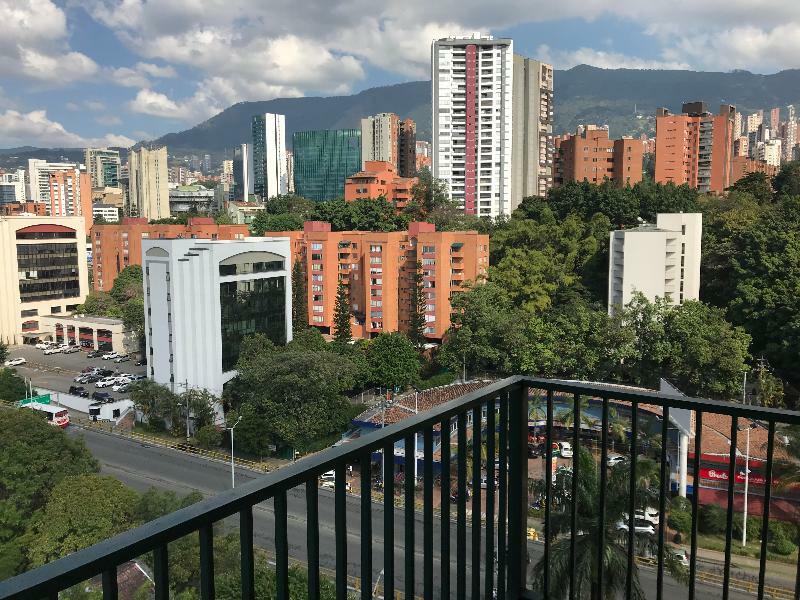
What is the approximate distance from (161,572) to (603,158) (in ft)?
111

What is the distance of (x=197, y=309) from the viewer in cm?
1662

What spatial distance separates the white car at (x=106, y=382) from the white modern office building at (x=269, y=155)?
67227 millimetres

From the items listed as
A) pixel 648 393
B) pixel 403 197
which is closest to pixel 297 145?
pixel 403 197

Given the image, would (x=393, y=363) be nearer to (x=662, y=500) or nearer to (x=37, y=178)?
(x=662, y=500)

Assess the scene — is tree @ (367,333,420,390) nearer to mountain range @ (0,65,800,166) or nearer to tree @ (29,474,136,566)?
tree @ (29,474,136,566)

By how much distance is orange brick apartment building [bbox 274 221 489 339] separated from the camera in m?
20.7

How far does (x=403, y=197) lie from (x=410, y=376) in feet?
52.4

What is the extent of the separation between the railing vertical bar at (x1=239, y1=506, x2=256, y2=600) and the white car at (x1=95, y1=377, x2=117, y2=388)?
841 inches

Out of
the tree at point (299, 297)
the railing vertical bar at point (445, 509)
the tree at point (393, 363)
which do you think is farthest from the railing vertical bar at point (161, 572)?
the tree at point (299, 297)

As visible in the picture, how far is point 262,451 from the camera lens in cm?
1412

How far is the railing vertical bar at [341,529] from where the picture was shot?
3.78 ft

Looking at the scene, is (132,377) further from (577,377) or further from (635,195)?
(635,195)

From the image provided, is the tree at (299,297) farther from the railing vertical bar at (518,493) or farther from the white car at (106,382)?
the railing vertical bar at (518,493)

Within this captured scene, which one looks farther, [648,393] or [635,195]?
[635,195]
